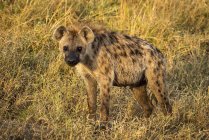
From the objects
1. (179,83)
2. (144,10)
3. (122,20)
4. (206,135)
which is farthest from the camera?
(144,10)

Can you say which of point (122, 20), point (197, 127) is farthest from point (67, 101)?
point (122, 20)

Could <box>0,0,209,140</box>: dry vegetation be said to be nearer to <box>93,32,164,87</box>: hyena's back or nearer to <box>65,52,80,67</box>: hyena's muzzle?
<box>93,32,164,87</box>: hyena's back

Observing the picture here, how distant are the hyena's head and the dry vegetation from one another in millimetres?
527

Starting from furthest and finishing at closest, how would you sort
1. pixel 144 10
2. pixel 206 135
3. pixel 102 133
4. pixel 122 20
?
pixel 144 10, pixel 122 20, pixel 206 135, pixel 102 133

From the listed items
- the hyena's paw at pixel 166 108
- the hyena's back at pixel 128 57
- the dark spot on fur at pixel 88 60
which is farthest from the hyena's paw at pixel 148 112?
the dark spot on fur at pixel 88 60

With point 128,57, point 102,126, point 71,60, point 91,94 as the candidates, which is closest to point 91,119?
point 102,126

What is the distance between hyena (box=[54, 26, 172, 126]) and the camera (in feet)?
17.9

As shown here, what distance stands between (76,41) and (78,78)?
1.01 metres

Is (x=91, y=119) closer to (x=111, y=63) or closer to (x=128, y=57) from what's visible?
(x=111, y=63)

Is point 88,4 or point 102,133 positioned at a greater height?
point 88,4

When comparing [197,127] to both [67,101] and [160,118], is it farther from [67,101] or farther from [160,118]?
[67,101]

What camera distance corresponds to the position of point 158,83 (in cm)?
573

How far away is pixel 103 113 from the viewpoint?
5.46 m

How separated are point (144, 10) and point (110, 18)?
55 centimetres
